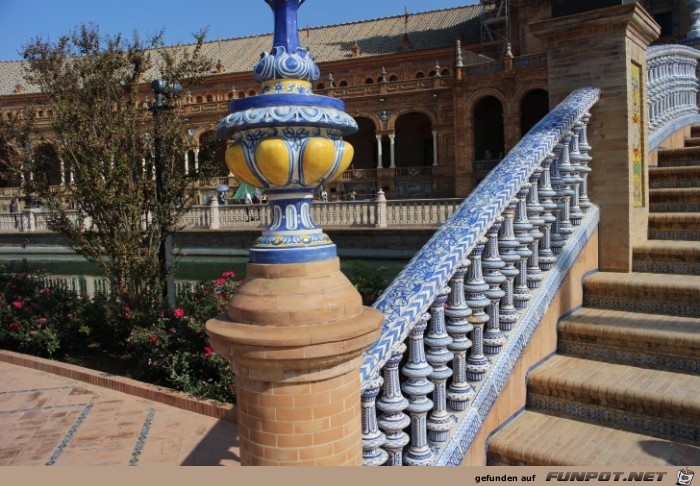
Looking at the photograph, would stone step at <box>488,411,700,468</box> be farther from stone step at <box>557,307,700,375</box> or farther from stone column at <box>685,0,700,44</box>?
stone column at <box>685,0,700,44</box>

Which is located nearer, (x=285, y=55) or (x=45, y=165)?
(x=285, y=55)

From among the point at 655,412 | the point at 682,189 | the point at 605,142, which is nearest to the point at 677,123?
the point at 682,189

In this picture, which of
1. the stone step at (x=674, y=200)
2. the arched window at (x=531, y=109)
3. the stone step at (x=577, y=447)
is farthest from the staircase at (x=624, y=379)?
the arched window at (x=531, y=109)

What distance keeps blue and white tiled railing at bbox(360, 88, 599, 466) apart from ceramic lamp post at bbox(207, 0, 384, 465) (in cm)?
42

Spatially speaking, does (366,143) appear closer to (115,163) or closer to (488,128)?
(488,128)

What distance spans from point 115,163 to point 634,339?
6424mm

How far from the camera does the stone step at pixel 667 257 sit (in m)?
4.45

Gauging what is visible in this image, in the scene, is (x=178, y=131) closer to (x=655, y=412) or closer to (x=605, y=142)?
(x=605, y=142)

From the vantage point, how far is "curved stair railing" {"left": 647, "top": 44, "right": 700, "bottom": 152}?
6.16 metres

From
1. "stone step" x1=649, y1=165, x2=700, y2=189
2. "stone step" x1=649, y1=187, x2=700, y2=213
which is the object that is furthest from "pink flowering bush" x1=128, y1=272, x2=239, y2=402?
"stone step" x1=649, y1=165, x2=700, y2=189

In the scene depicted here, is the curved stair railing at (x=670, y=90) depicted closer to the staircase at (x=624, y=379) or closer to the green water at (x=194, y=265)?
the staircase at (x=624, y=379)

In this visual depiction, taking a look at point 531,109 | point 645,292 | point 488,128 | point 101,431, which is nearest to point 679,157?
point 645,292

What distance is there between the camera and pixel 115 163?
7773 mm

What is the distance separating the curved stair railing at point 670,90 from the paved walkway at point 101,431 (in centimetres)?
484
